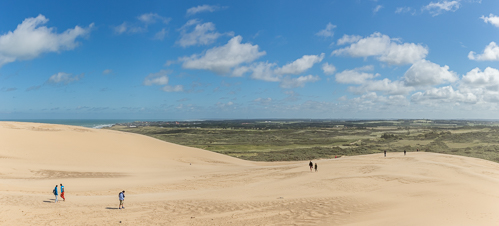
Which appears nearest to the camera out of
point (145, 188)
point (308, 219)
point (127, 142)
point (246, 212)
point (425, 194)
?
point (308, 219)

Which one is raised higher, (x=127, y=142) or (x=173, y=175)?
(x=127, y=142)

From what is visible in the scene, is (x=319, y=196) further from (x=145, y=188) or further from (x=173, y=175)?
(x=173, y=175)

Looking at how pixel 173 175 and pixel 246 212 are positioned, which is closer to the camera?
pixel 246 212

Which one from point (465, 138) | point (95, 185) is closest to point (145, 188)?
point (95, 185)

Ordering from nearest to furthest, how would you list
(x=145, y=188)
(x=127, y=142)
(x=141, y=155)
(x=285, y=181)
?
1. (x=145, y=188)
2. (x=285, y=181)
3. (x=141, y=155)
4. (x=127, y=142)

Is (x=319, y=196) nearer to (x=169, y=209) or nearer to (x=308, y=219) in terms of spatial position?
(x=308, y=219)

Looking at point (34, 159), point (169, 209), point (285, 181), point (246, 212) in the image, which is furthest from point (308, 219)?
point (34, 159)
